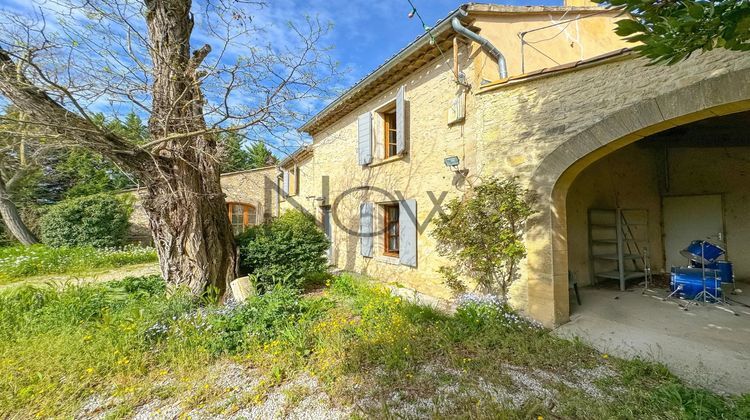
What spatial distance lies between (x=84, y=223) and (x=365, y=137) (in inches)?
438

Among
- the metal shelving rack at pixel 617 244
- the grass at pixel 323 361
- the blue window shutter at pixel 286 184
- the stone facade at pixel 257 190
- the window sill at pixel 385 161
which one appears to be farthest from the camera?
the stone facade at pixel 257 190

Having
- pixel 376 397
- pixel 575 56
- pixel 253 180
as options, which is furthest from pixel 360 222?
pixel 253 180

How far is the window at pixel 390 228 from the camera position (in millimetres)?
7539

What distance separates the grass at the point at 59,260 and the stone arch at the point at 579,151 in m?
11.6

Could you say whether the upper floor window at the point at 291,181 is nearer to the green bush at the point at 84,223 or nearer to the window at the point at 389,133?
the green bush at the point at 84,223

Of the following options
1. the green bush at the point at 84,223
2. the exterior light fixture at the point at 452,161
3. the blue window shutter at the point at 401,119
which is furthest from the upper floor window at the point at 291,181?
the exterior light fixture at the point at 452,161

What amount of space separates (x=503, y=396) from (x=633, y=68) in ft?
12.5

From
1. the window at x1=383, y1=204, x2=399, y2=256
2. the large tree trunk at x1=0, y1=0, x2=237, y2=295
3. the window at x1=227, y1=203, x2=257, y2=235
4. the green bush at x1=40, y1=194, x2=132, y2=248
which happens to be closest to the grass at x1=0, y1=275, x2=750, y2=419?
the large tree trunk at x1=0, y1=0, x2=237, y2=295

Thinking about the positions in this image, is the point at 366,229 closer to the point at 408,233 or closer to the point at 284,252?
the point at 408,233

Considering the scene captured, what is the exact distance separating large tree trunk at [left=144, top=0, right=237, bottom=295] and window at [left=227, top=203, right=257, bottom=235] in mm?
10843

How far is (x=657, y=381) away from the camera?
2.87 meters

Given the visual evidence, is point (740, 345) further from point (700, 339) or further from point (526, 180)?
point (526, 180)

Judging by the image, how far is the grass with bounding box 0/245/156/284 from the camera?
8305mm

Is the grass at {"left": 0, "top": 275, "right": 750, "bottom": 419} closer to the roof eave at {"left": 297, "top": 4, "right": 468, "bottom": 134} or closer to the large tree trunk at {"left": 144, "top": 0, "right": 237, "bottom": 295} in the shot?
the large tree trunk at {"left": 144, "top": 0, "right": 237, "bottom": 295}
